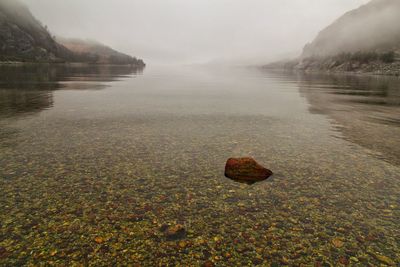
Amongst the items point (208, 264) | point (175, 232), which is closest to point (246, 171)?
point (175, 232)

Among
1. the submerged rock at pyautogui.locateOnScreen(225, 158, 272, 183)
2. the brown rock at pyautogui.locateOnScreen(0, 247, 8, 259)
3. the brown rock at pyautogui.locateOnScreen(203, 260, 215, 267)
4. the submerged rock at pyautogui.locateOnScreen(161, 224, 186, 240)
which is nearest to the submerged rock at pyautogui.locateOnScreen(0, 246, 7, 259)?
the brown rock at pyautogui.locateOnScreen(0, 247, 8, 259)

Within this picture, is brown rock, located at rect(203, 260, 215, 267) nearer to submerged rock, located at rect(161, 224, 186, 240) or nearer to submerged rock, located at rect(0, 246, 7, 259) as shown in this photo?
submerged rock, located at rect(161, 224, 186, 240)

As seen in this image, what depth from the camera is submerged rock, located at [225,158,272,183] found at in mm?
13648

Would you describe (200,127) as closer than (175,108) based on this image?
Yes

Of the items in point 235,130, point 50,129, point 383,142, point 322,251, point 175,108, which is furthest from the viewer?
point 175,108

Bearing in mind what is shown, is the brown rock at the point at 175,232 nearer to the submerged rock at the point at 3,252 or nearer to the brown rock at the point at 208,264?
the brown rock at the point at 208,264

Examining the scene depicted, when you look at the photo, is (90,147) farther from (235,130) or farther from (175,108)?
(175,108)

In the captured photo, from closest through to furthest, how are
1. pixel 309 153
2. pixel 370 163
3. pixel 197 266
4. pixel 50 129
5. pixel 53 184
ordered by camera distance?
pixel 197 266 < pixel 53 184 < pixel 370 163 < pixel 309 153 < pixel 50 129

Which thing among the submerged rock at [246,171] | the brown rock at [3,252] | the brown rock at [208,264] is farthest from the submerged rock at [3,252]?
the submerged rock at [246,171]

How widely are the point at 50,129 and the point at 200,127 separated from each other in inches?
504

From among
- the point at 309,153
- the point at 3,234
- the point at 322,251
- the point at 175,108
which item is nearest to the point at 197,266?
the point at 322,251

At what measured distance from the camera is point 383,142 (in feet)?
67.3

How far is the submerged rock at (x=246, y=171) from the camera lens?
537 inches

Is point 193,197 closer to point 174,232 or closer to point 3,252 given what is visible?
point 174,232
